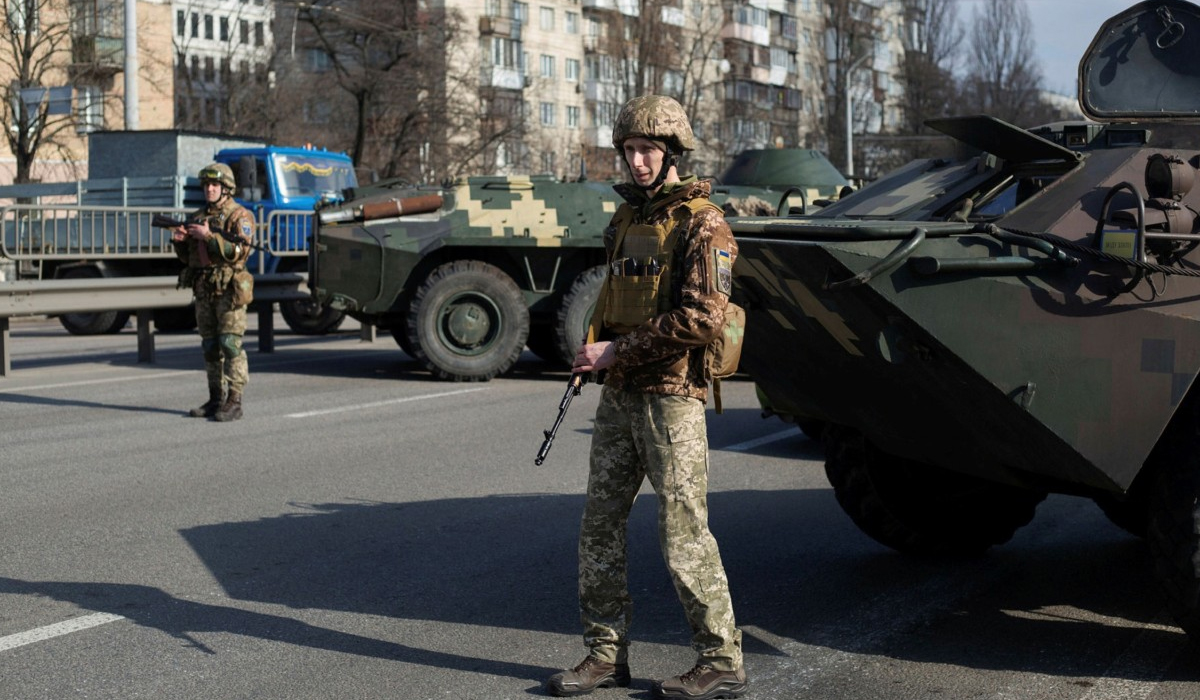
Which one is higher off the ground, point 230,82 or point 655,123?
point 230,82

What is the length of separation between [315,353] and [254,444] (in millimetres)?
6010

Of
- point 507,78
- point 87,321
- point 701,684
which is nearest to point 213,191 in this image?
point 701,684

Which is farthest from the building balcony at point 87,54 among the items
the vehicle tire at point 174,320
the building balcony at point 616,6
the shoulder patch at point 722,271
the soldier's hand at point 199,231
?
the shoulder patch at point 722,271

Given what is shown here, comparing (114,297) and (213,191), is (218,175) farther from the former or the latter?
(114,297)

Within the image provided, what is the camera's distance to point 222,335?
33.0 ft

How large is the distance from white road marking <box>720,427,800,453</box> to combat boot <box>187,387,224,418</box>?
3499 mm

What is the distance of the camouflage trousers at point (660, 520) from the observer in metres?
4.30

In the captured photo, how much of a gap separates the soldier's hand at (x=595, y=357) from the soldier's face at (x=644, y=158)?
489 mm

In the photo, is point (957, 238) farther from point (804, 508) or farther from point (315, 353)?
point (315, 353)

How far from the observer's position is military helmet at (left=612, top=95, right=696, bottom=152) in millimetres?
4215

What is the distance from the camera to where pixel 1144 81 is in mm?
6055

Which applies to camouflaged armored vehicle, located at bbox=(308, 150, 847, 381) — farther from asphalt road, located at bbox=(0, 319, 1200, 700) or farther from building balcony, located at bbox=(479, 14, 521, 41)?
building balcony, located at bbox=(479, 14, 521, 41)

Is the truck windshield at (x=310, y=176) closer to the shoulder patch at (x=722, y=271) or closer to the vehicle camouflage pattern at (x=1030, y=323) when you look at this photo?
the vehicle camouflage pattern at (x=1030, y=323)

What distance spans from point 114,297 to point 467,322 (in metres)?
3.23
